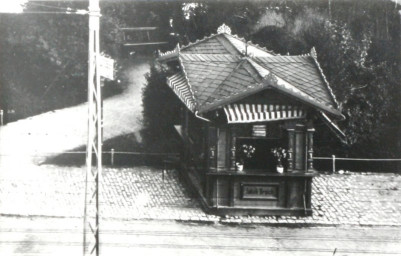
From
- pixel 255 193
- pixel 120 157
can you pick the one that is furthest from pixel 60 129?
pixel 255 193

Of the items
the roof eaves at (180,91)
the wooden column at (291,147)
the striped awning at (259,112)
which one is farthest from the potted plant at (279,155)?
the roof eaves at (180,91)

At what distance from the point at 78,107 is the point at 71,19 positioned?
4.69 metres

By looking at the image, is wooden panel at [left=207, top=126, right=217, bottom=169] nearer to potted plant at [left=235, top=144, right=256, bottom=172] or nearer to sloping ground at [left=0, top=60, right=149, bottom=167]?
potted plant at [left=235, top=144, right=256, bottom=172]

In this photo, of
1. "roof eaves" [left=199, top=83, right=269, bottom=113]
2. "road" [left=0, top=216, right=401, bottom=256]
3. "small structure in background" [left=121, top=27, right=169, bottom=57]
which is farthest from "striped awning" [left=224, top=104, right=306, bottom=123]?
"small structure in background" [left=121, top=27, right=169, bottom=57]

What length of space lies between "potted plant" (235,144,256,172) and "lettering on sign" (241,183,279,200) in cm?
50

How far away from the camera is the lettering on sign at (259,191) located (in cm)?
1605

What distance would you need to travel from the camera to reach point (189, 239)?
13.9m

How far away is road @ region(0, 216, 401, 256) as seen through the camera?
13.0 meters

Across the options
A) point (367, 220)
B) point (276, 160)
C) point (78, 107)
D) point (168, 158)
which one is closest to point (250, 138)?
point (276, 160)

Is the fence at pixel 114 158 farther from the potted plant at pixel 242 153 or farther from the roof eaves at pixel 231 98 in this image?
the roof eaves at pixel 231 98

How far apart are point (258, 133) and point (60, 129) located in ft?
34.5

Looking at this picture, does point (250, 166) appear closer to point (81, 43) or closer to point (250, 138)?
point (250, 138)

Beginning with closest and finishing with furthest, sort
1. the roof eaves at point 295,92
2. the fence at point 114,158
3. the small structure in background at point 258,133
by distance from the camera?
the roof eaves at point 295,92
the small structure in background at point 258,133
the fence at point 114,158

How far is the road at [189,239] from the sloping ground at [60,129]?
6873 mm
